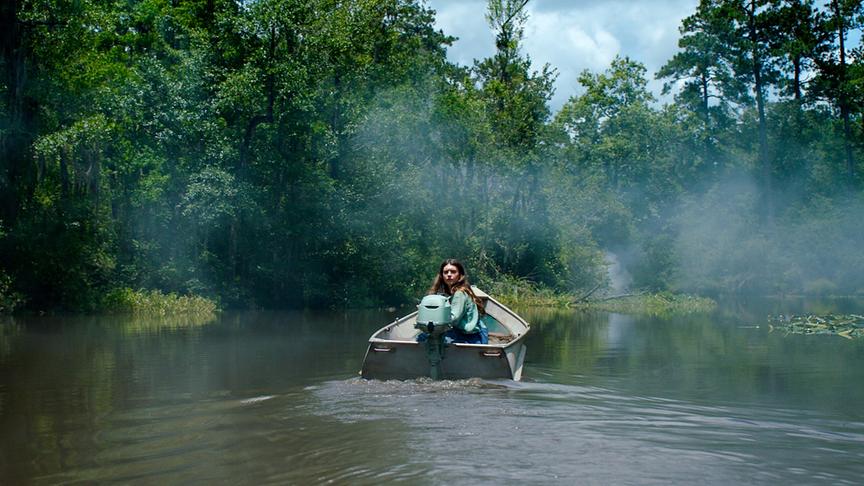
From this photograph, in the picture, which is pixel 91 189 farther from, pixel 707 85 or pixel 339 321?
pixel 707 85

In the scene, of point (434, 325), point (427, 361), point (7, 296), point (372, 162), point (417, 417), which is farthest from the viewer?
point (372, 162)

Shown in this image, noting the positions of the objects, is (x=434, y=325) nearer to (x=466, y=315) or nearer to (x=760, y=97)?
(x=466, y=315)

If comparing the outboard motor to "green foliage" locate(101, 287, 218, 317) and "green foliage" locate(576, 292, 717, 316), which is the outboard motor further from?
"green foliage" locate(576, 292, 717, 316)

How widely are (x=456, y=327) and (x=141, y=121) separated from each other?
71.0 feet

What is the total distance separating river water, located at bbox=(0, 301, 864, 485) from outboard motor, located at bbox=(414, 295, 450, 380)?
32cm

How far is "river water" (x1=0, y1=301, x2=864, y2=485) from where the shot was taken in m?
7.27

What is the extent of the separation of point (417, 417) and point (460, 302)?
8.93ft

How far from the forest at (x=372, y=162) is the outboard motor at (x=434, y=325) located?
17874 millimetres

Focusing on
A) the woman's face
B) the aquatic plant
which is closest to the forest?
the aquatic plant

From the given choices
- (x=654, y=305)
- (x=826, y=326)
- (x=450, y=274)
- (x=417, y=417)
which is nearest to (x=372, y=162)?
(x=654, y=305)

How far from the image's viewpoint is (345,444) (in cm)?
816

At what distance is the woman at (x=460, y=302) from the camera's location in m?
12.0

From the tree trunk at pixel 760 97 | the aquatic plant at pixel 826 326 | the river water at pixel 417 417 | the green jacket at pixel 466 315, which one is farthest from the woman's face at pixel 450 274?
the tree trunk at pixel 760 97

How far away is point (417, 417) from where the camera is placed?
9.48 metres
